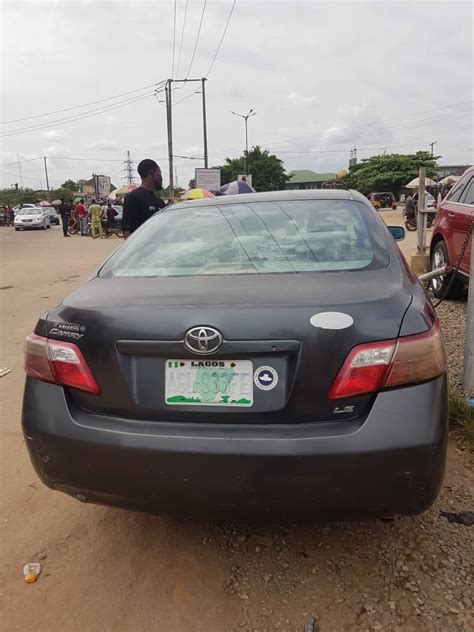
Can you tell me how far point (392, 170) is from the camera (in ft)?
170

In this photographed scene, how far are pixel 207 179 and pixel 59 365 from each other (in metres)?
27.2

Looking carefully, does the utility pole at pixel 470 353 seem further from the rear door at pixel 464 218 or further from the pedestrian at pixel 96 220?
the pedestrian at pixel 96 220

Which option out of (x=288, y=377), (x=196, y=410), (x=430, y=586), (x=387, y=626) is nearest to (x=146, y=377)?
(x=196, y=410)

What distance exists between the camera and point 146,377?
1.80 metres

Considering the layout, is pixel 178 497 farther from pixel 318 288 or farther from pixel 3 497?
pixel 3 497

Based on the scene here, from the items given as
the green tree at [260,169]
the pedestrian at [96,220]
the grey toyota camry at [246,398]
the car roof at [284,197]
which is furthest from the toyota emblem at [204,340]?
the green tree at [260,169]

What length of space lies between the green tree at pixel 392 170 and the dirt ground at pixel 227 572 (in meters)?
50.7

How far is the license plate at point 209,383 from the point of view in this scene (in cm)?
172

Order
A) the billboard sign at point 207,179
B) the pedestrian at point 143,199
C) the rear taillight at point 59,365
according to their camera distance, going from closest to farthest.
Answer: the rear taillight at point 59,365 → the pedestrian at point 143,199 → the billboard sign at point 207,179

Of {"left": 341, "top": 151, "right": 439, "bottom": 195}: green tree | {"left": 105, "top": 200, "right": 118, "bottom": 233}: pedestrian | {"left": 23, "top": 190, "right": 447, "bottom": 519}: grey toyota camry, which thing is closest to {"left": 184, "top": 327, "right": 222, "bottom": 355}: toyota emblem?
{"left": 23, "top": 190, "right": 447, "bottom": 519}: grey toyota camry

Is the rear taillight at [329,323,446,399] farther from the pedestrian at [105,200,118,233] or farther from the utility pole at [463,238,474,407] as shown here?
the pedestrian at [105,200,118,233]

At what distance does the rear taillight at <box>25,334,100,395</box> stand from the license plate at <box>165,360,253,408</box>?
0.30 metres

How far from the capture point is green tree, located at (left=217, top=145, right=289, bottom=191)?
64500 mm

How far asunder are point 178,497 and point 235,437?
318 mm
